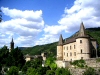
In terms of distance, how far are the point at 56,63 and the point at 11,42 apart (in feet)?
231

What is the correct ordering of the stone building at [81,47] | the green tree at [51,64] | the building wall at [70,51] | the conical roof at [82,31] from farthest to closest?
the green tree at [51,64], the building wall at [70,51], the conical roof at [82,31], the stone building at [81,47]

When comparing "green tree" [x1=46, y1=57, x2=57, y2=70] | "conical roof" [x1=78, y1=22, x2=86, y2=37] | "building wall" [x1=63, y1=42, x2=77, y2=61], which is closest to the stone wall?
"conical roof" [x1=78, y1=22, x2=86, y2=37]

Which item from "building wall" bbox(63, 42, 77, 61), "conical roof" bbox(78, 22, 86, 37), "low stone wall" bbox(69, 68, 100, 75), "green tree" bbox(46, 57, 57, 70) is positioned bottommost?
"low stone wall" bbox(69, 68, 100, 75)

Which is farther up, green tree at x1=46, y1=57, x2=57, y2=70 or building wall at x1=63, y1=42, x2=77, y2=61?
building wall at x1=63, y1=42, x2=77, y2=61

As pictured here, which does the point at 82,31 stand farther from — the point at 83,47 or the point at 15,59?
the point at 15,59

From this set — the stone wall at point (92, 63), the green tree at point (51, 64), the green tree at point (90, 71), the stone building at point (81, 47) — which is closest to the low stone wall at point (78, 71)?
the green tree at point (90, 71)

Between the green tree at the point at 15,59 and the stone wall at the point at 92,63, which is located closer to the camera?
the stone wall at the point at 92,63

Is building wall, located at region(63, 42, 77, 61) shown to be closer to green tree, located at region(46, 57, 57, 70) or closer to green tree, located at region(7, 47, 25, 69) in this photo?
green tree, located at region(46, 57, 57, 70)

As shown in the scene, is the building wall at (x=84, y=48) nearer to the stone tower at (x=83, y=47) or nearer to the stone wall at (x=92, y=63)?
the stone tower at (x=83, y=47)

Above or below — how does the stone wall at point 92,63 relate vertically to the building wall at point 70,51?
below

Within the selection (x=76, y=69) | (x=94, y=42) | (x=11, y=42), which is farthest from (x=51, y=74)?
(x=11, y=42)

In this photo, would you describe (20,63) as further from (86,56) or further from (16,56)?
(86,56)

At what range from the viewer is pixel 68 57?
63.8 metres

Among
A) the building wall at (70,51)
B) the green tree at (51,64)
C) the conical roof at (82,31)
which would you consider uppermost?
the conical roof at (82,31)
